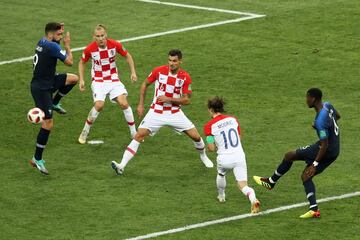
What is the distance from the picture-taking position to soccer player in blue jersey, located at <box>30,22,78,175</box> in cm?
2236

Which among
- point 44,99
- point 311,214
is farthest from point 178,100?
point 311,214

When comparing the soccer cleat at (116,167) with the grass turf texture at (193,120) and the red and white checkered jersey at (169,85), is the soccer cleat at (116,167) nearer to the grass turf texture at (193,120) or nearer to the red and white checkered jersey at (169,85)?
the grass turf texture at (193,120)

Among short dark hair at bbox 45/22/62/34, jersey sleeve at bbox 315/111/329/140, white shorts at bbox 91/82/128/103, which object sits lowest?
white shorts at bbox 91/82/128/103

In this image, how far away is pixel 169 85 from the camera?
2228 centimetres

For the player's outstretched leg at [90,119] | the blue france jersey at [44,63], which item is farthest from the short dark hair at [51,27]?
the player's outstretched leg at [90,119]

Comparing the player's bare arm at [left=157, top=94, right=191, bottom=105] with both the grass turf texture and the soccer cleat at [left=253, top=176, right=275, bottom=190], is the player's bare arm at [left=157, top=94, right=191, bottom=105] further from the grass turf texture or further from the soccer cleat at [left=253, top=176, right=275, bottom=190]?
the soccer cleat at [left=253, top=176, right=275, bottom=190]

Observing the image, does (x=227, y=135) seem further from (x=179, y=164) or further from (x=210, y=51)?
(x=210, y=51)

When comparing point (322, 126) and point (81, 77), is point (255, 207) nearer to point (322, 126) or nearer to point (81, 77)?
point (322, 126)

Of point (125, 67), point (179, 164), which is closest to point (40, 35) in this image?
point (125, 67)

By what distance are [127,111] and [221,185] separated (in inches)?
173

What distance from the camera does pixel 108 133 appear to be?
2503 cm

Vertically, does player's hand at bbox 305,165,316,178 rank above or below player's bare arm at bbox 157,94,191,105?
below

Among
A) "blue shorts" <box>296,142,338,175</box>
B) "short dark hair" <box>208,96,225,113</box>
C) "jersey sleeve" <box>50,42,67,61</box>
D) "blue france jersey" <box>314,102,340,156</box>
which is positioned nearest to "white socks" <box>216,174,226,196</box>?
"short dark hair" <box>208,96,225,113</box>

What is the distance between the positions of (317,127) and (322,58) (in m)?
10.4
